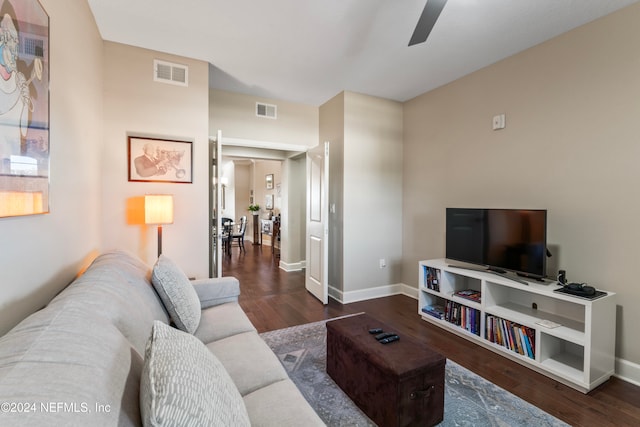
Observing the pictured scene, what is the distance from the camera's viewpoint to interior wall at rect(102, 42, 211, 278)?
276cm

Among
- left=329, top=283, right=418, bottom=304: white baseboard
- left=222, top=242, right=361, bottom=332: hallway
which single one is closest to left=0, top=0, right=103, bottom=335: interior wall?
left=222, top=242, right=361, bottom=332: hallway

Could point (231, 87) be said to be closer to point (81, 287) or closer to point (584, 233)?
point (81, 287)

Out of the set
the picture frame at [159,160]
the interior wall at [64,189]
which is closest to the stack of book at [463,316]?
the picture frame at [159,160]

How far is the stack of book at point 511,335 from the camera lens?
2332 mm

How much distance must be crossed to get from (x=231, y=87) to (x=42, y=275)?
3.06 m

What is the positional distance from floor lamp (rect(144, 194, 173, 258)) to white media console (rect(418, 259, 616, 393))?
2.86 metres

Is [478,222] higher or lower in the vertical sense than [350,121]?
lower

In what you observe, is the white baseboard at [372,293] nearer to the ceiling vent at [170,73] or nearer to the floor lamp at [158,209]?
the floor lamp at [158,209]

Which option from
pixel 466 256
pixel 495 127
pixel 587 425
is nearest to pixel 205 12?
pixel 495 127

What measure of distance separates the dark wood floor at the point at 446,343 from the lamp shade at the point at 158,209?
146 centimetres

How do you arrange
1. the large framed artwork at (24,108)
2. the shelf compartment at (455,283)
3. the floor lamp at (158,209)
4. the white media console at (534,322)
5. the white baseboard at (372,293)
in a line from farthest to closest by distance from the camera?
the white baseboard at (372,293), the shelf compartment at (455,283), the floor lamp at (158,209), the white media console at (534,322), the large framed artwork at (24,108)

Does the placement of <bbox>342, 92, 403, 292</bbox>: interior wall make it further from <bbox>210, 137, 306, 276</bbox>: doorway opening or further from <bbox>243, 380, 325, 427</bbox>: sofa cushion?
<bbox>243, 380, 325, 427</bbox>: sofa cushion

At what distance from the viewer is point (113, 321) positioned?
108 cm

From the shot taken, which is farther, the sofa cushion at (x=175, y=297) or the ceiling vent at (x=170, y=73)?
the ceiling vent at (x=170, y=73)
